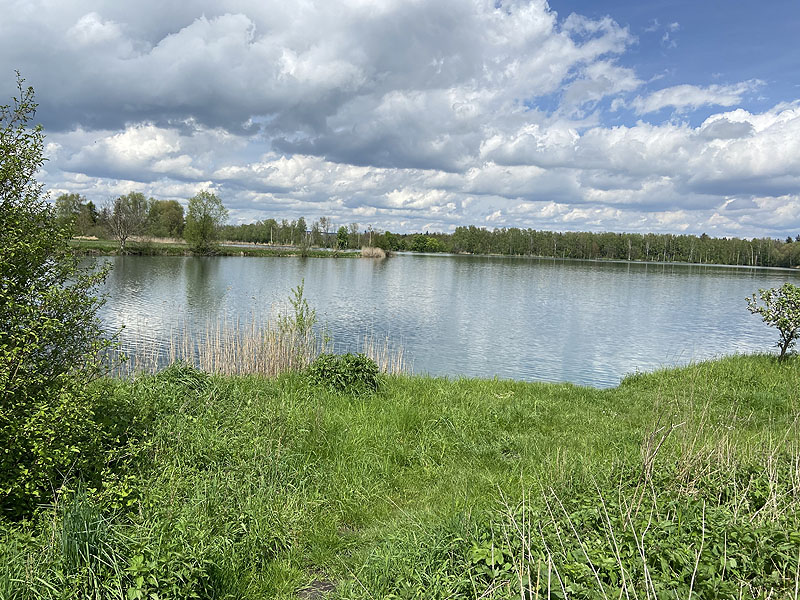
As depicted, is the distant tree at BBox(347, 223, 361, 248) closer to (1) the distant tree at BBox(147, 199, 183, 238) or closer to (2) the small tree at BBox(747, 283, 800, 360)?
(1) the distant tree at BBox(147, 199, 183, 238)

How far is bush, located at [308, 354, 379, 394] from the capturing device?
8.66m

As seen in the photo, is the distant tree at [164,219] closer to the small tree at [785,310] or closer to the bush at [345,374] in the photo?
the bush at [345,374]

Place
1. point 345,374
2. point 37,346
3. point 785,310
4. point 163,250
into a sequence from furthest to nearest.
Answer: point 163,250, point 785,310, point 345,374, point 37,346

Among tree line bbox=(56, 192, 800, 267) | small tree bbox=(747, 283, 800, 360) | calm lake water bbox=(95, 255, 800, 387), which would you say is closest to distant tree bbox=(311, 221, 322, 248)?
tree line bbox=(56, 192, 800, 267)

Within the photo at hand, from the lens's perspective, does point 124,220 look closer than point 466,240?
Yes

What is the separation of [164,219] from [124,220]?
24.4m

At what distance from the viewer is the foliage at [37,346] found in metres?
3.87

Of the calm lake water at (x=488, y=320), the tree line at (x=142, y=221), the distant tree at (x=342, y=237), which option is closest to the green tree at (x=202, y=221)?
the tree line at (x=142, y=221)

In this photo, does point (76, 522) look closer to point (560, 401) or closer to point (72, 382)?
point (72, 382)

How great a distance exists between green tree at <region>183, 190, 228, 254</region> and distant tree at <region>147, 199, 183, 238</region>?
9909 millimetres

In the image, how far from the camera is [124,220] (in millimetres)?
66438

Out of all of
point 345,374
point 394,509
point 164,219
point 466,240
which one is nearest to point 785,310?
point 345,374

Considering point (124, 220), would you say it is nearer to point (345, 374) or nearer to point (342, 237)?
point (342, 237)

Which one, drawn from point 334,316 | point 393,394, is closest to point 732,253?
point 334,316
